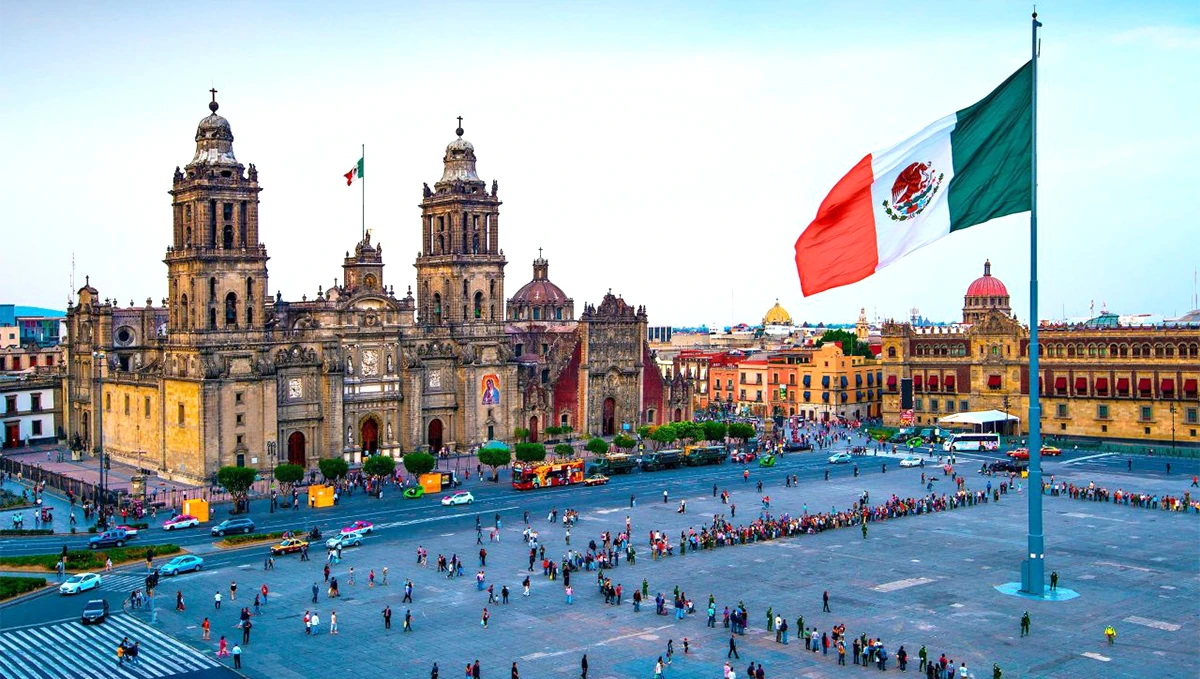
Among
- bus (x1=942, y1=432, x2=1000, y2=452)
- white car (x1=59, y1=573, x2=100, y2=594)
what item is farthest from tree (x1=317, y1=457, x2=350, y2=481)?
bus (x1=942, y1=432, x2=1000, y2=452)

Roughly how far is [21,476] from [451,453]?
32405 mm

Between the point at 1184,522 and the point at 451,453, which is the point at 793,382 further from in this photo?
the point at 1184,522

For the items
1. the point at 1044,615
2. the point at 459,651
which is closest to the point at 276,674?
the point at 459,651

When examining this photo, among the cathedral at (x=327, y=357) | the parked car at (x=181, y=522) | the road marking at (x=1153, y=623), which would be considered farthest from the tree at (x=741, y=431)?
the road marking at (x=1153, y=623)

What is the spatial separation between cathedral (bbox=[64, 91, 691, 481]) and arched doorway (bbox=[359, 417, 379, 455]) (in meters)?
0.23

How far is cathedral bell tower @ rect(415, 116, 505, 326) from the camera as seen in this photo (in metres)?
108

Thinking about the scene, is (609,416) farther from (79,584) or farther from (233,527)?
(79,584)

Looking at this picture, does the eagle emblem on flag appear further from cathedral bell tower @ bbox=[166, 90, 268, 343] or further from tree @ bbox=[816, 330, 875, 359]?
tree @ bbox=[816, 330, 875, 359]

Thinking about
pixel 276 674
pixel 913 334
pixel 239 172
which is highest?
pixel 239 172

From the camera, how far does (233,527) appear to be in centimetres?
6825

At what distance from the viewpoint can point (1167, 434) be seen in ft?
365

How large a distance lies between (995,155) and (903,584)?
76.9 ft

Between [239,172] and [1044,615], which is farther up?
[239,172]

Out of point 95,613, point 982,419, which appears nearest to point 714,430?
point 982,419
